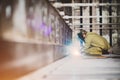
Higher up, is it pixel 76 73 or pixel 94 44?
pixel 76 73

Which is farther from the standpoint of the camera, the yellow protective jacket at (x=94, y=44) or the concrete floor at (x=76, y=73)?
the yellow protective jacket at (x=94, y=44)

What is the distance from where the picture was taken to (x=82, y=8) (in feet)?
57.8

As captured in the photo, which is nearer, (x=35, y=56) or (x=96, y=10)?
(x=35, y=56)

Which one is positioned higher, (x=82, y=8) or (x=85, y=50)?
(x=82, y=8)

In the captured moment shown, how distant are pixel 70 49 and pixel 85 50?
7.54 metres

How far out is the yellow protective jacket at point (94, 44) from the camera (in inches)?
542

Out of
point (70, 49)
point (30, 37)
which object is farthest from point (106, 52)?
point (30, 37)

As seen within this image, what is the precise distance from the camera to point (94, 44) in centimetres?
1423

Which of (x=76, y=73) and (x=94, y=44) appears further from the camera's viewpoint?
(x=94, y=44)

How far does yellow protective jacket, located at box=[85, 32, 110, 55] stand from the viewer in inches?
542

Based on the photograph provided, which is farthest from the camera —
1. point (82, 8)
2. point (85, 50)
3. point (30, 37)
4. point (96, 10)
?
point (82, 8)

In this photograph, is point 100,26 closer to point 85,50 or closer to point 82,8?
point 82,8

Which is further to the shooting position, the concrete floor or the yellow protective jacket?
the yellow protective jacket

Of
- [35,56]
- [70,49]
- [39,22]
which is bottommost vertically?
[70,49]
